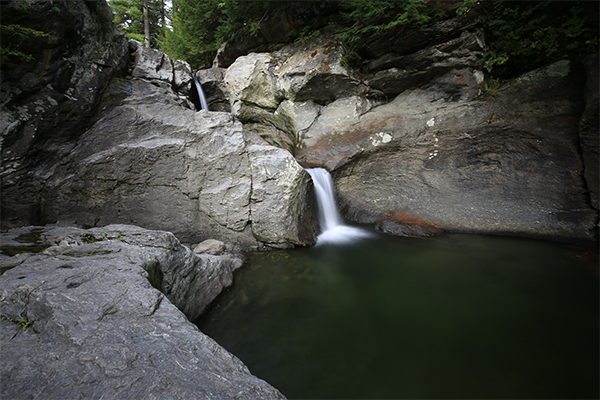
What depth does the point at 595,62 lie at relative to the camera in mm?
5773

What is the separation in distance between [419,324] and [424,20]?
8039mm

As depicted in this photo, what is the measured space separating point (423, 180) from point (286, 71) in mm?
6501

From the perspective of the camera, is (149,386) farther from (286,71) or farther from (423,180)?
(286,71)

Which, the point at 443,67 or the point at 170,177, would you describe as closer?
Result: the point at 170,177

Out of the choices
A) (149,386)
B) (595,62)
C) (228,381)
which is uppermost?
(595,62)

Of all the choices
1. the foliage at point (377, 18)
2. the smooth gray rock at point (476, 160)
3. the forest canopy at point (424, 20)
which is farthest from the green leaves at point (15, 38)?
the foliage at point (377, 18)

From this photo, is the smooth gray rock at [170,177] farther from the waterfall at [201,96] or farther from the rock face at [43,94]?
the waterfall at [201,96]

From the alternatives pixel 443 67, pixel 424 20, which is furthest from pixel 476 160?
pixel 424 20

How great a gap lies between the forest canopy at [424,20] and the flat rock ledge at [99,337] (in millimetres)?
8774

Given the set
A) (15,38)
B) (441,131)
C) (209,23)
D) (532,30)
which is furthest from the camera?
(209,23)

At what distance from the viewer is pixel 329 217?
801cm

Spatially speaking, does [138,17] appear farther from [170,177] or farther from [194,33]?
[170,177]

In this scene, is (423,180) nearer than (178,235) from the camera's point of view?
No

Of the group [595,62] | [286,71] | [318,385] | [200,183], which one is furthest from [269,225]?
[595,62]
